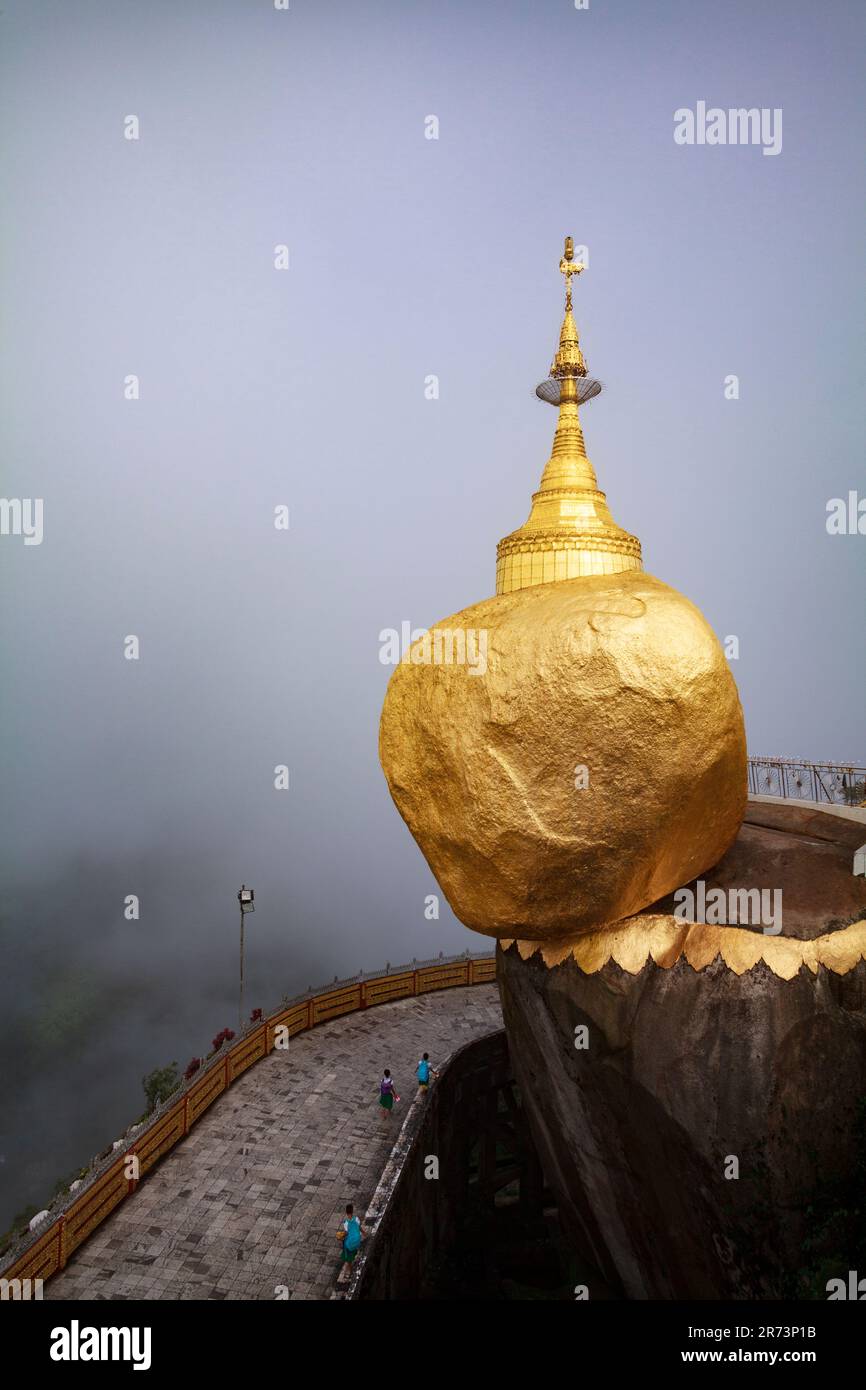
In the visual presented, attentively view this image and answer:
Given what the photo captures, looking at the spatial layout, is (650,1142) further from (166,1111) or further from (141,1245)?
(166,1111)

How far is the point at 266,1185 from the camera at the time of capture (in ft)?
36.4

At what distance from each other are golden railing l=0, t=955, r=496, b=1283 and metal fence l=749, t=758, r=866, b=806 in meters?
10.4

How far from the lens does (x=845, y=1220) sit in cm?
686

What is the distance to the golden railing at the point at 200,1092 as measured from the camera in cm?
917

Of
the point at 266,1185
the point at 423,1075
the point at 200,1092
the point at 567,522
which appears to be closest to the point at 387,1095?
the point at 423,1075

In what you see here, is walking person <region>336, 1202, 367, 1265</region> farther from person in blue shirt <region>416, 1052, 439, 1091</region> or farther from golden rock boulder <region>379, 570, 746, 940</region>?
golden rock boulder <region>379, 570, 746, 940</region>

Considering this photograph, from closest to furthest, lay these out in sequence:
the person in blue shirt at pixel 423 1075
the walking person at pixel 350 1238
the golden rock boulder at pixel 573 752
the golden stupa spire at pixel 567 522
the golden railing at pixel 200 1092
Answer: the golden rock boulder at pixel 573 752 < the golden railing at pixel 200 1092 < the walking person at pixel 350 1238 < the golden stupa spire at pixel 567 522 < the person in blue shirt at pixel 423 1075

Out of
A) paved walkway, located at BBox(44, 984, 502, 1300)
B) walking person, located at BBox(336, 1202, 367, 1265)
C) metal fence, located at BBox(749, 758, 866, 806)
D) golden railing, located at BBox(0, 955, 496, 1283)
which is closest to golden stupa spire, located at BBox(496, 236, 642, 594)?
metal fence, located at BBox(749, 758, 866, 806)

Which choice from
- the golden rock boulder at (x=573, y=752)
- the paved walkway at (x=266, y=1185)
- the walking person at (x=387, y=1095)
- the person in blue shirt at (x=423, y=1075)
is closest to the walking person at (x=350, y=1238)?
the paved walkway at (x=266, y=1185)

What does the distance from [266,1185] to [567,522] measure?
34.6ft

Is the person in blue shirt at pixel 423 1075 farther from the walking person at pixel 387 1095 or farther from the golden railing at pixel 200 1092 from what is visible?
the golden railing at pixel 200 1092

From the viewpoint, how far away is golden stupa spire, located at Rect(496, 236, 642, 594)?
10.5 meters

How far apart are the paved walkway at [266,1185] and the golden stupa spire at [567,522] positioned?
9.06m
